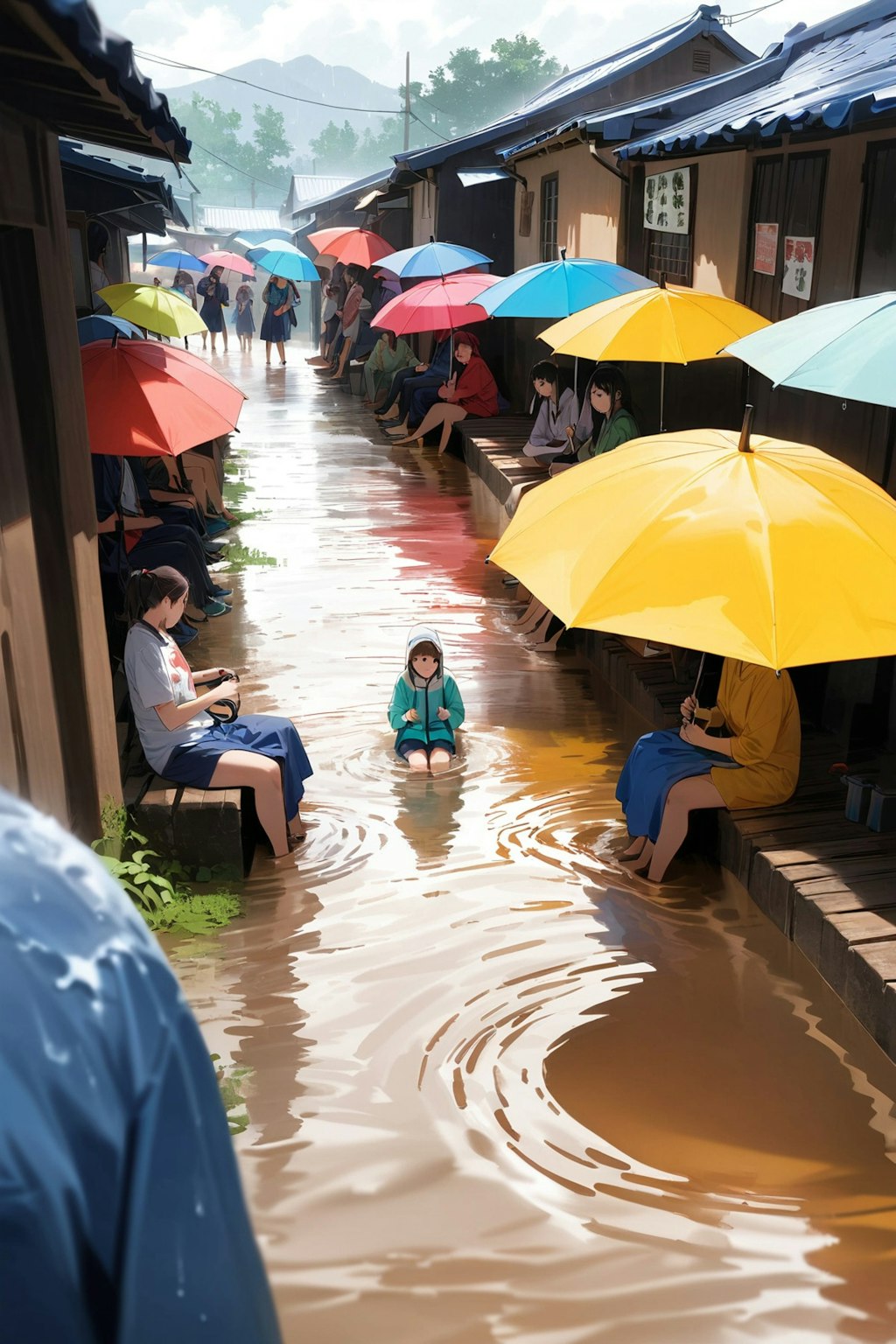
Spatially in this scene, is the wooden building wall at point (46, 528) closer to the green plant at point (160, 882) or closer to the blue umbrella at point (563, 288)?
the green plant at point (160, 882)

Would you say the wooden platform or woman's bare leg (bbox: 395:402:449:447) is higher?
woman's bare leg (bbox: 395:402:449:447)

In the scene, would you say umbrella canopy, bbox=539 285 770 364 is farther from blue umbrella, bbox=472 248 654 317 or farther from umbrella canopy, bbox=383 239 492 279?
umbrella canopy, bbox=383 239 492 279

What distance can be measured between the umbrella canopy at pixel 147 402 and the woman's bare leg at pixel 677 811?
2965 mm

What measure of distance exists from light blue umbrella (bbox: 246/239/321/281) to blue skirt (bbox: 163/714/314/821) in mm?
21046

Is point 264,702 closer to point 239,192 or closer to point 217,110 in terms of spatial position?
point 217,110

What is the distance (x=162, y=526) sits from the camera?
9.15 meters

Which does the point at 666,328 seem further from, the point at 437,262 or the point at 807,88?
the point at 437,262

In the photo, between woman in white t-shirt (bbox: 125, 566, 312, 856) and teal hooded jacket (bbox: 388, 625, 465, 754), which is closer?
woman in white t-shirt (bbox: 125, 566, 312, 856)

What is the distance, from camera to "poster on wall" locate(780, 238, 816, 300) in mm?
7199

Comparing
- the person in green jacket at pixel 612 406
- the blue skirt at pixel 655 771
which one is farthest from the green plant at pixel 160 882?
the person in green jacket at pixel 612 406

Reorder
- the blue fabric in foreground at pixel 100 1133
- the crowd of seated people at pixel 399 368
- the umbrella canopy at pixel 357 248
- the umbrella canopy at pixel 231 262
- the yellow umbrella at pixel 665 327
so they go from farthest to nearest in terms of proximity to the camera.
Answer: the umbrella canopy at pixel 231 262
the umbrella canopy at pixel 357 248
the crowd of seated people at pixel 399 368
the yellow umbrella at pixel 665 327
the blue fabric in foreground at pixel 100 1133

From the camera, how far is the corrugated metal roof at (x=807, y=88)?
5.69 metres

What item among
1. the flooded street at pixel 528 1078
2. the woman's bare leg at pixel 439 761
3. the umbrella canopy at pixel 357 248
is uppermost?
the umbrella canopy at pixel 357 248

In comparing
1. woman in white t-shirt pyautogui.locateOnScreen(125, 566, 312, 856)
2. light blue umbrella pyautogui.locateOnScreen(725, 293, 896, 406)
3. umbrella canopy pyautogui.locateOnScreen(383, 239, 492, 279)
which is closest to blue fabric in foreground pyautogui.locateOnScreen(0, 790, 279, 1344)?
light blue umbrella pyautogui.locateOnScreen(725, 293, 896, 406)
